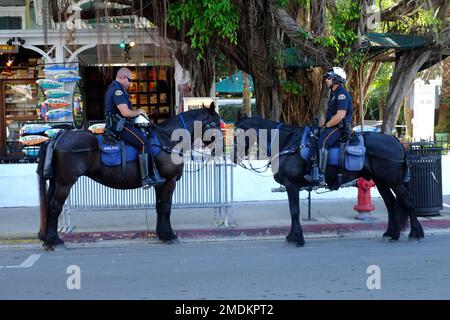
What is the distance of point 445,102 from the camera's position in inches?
763

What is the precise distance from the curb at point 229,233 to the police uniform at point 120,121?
172 cm

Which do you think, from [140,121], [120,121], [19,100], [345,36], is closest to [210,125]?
[140,121]

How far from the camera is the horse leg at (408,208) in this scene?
27.7ft

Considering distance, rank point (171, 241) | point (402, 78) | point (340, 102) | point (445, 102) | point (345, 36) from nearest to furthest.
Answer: point (340, 102) < point (171, 241) < point (345, 36) < point (402, 78) < point (445, 102)

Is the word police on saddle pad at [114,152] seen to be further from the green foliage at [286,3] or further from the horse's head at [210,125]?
the green foliage at [286,3]

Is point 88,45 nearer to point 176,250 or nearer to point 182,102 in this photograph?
→ point 182,102

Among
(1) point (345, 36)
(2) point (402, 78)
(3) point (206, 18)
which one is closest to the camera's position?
(3) point (206, 18)

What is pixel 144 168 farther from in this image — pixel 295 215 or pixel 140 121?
pixel 295 215

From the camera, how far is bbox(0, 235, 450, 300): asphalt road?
19.7 ft

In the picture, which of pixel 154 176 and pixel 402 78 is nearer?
pixel 154 176

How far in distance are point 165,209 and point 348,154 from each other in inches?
114

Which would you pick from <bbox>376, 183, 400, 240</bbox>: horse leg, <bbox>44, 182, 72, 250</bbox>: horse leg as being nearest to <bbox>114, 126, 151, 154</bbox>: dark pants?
<bbox>44, 182, 72, 250</bbox>: horse leg

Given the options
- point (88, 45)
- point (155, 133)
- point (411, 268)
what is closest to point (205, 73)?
point (88, 45)

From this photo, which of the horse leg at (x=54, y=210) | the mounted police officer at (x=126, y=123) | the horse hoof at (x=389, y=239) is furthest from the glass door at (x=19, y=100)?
the horse hoof at (x=389, y=239)
